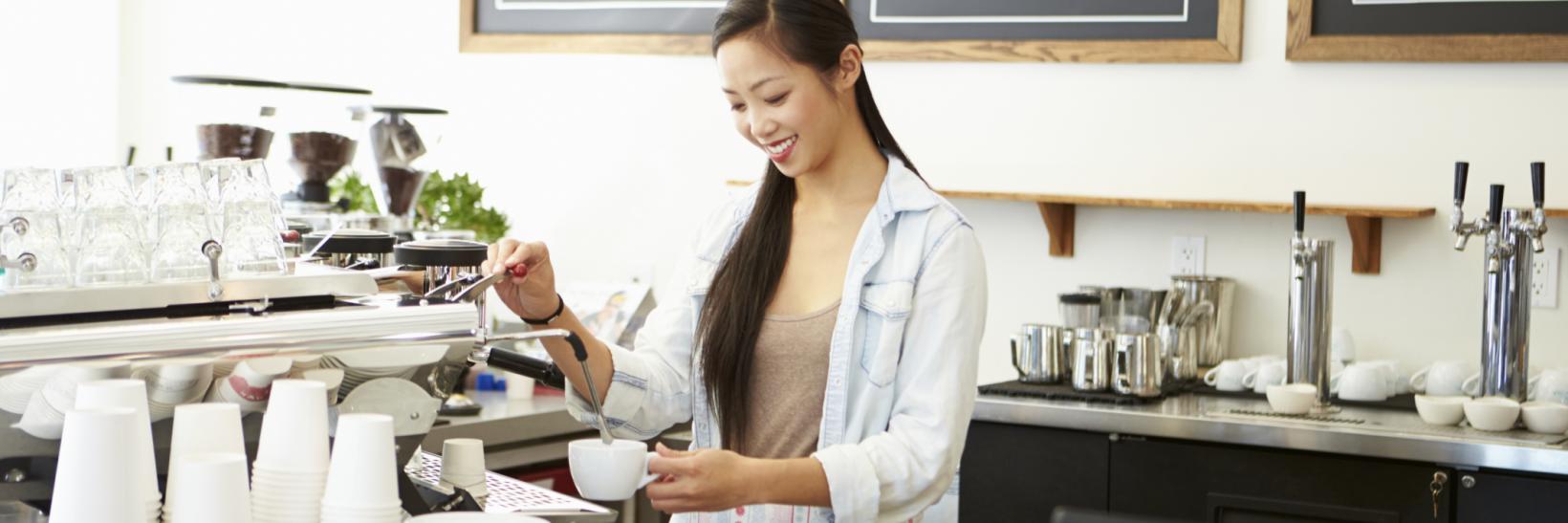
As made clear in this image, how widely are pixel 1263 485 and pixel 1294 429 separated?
0.11m

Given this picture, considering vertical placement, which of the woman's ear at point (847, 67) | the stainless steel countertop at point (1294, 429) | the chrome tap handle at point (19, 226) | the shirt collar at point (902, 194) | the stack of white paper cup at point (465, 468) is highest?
the woman's ear at point (847, 67)

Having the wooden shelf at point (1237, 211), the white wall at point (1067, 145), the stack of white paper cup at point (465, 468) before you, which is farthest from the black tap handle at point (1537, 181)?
the stack of white paper cup at point (465, 468)

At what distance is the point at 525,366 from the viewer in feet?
5.42

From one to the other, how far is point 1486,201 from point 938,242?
1.72 meters

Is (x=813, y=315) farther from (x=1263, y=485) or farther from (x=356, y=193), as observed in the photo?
(x=356, y=193)

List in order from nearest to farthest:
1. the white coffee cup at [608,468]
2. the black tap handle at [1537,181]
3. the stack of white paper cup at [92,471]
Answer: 1. the stack of white paper cup at [92,471]
2. the white coffee cup at [608,468]
3. the black tap handle at [1537,181]

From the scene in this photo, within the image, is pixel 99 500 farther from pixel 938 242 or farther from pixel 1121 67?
pixel 1121 67

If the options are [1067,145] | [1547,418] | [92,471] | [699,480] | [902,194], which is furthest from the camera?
[1067,145]

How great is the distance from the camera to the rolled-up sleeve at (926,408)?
174 centimetres

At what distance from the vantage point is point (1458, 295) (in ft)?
10.2

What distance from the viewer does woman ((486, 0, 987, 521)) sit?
177cm

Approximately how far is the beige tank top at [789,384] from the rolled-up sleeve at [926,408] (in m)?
0.11

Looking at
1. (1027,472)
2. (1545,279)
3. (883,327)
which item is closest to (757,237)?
(883,327)

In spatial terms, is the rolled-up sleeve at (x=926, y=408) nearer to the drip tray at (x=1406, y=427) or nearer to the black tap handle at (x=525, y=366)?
the black tap handle at (x=525, y=366)
